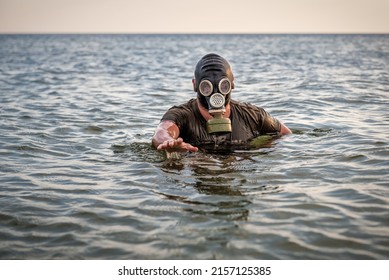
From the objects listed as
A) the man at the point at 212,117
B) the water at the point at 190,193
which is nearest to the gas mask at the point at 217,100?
the man at the point at 212,117

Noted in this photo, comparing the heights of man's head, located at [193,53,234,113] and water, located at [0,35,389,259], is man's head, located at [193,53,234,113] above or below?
above

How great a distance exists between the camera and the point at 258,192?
17.8 feet

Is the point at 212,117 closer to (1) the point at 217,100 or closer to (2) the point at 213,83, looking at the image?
(1) the point at 217,100

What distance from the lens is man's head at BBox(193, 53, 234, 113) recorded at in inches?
259

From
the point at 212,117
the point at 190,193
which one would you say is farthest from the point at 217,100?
the point at 190,193

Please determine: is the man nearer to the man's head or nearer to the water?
the man's head

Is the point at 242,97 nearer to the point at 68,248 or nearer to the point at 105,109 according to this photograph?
the point at 105,109

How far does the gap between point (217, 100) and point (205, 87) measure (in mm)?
253

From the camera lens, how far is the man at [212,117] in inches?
259

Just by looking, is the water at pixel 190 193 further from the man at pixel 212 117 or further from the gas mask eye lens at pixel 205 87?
the gas mask eye lens at pixel 205 87

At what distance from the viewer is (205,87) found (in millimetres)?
6680

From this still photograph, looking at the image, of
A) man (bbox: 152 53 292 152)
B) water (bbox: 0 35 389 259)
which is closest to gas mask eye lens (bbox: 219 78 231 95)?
man (bbox: 152 53 292 152)

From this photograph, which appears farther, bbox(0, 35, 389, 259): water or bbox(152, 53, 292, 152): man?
bbox(152, 53, 292, 152): man
